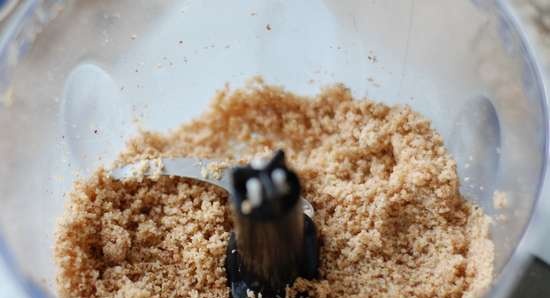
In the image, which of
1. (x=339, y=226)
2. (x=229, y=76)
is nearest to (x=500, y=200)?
(x=339, y=226)

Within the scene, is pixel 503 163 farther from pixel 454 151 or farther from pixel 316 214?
pixel 316 214

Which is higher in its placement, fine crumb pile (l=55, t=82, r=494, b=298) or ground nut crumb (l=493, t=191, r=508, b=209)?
ground nut crumb (l=493, t=191, r=508, b=209)

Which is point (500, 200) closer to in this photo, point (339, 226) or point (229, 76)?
point (339, 226)

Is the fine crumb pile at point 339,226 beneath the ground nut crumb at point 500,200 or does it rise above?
beneath

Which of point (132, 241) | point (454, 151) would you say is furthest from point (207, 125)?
point (454, 151)
